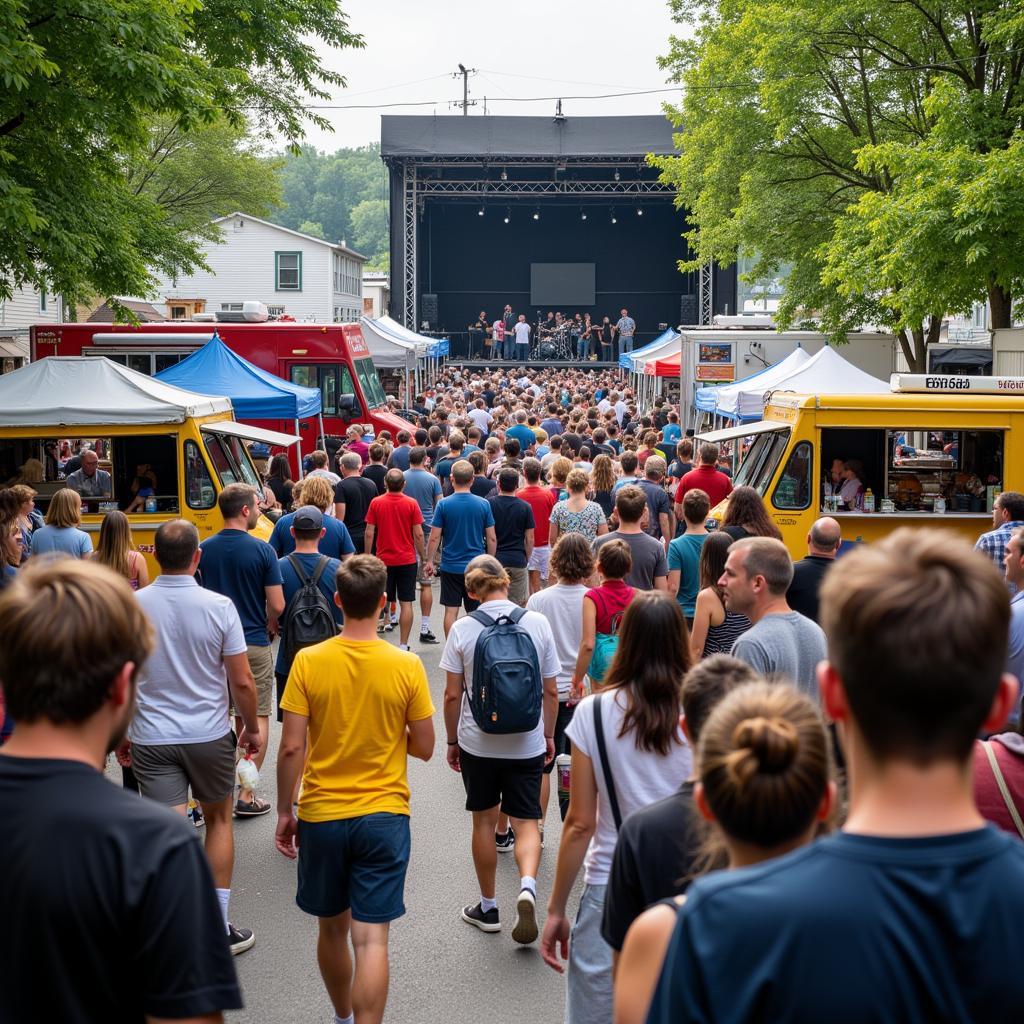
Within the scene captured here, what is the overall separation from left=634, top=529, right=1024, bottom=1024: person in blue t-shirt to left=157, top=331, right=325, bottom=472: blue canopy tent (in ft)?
46.0

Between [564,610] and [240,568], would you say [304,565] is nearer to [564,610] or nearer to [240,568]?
[240,568]

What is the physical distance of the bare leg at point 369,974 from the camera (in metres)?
4.69

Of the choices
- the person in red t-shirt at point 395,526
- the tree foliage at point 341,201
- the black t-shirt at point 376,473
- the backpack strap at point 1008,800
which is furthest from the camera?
the tree foliage at point 341,201

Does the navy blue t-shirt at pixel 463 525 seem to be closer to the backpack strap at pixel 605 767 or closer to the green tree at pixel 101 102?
the green tree at pixel 101 102

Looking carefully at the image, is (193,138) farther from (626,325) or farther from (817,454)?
(817,454)

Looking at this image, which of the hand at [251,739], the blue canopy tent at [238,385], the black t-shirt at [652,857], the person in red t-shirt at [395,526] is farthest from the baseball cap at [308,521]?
the blue canopy tent at [238,385]

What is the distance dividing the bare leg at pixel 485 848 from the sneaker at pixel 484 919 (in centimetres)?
8

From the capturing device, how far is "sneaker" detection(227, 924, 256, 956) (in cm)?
592

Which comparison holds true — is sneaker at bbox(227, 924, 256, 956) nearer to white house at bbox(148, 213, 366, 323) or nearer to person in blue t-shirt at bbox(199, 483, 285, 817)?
person in blue t-shirt at bbox(199, 483, 285, 817)

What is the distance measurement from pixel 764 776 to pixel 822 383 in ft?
46.7

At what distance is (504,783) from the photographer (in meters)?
6.11

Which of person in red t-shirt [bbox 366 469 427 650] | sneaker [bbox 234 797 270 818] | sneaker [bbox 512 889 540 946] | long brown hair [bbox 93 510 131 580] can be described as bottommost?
sneaker [bbox 234 797 270 818]

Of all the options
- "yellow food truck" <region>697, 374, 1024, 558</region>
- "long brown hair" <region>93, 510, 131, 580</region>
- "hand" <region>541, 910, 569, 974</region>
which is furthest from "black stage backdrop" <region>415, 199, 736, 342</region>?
"hand" <region>541, 910, 569, 974</region>

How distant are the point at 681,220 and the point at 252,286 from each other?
18.9 metres
